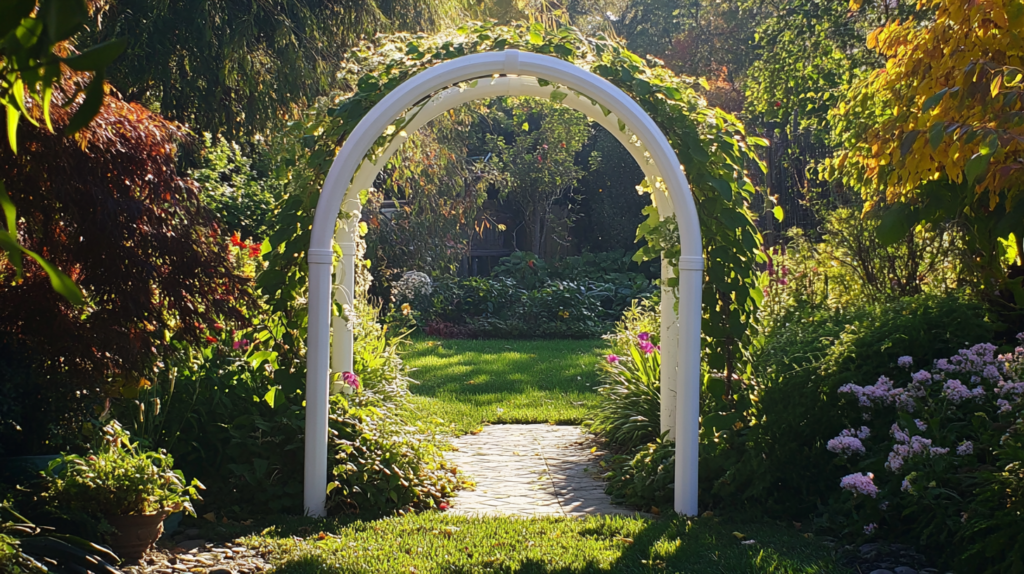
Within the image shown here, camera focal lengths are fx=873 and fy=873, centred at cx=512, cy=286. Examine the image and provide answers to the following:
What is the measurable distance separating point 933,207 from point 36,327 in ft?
13.9

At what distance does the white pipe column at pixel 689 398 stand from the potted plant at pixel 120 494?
2220mm

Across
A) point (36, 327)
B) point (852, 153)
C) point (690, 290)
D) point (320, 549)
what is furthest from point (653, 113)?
point (36, 327)

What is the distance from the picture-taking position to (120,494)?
3.32 m

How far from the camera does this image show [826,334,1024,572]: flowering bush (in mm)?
3098

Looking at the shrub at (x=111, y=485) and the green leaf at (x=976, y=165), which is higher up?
the green leaf at (x=976, y=165)

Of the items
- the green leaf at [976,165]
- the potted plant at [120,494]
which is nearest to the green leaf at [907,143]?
the green leaf at [976,165]

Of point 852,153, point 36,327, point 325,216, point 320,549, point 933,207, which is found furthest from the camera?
point 852,153

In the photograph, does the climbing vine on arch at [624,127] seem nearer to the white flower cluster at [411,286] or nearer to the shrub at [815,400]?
the shrub at [815,400]

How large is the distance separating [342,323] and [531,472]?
58.4 inches

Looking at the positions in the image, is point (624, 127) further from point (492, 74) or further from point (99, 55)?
point (99, 55)

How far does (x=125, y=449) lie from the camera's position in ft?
12.5

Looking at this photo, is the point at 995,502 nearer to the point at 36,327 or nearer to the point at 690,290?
the point at 690,290

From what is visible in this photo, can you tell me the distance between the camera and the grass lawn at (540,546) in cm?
337

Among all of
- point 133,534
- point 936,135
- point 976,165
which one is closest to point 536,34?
point 936,135
